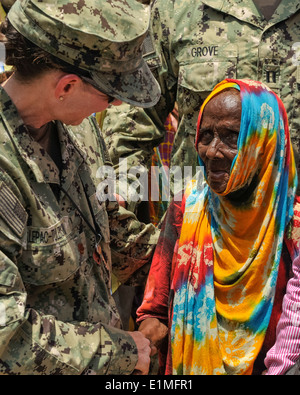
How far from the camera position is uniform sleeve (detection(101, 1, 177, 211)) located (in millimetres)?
3562

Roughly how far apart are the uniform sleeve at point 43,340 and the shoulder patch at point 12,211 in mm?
18

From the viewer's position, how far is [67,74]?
6.75 ft

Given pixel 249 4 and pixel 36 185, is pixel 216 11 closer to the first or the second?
pixel 249 4

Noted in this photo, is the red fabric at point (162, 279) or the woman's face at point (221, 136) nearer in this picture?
the woman's face at point (221, 136)

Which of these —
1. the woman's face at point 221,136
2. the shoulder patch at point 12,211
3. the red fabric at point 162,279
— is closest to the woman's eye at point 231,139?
the woman's face at point 221,136

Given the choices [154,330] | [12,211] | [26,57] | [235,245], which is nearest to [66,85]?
[26,57]

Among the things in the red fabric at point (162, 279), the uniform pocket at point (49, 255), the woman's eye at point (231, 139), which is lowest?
the red fabric at point (162, 279)

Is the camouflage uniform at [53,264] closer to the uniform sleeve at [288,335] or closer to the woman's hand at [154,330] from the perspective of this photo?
the woman's hand at [154,330]

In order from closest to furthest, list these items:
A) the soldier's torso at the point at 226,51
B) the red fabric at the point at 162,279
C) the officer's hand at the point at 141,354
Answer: the officer's hand at the point at 141,354 → the red fabric at the point at 162,279 → the soldier's torso at the point at 226,51

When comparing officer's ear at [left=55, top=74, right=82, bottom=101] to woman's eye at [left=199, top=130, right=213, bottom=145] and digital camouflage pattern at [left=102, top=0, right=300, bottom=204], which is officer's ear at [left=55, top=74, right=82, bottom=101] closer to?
woman's eye at [left=199, top=130, right=213, bottom=145]

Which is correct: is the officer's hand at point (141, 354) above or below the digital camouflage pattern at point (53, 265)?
below

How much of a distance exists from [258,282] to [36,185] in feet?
3.51

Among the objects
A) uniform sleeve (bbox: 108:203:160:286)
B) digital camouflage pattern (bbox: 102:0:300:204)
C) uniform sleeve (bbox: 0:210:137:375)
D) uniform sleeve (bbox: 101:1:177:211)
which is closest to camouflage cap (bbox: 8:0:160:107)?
uniform sleeve (bbox: 0:210:137:375)

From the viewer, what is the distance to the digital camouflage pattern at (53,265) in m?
1.95
